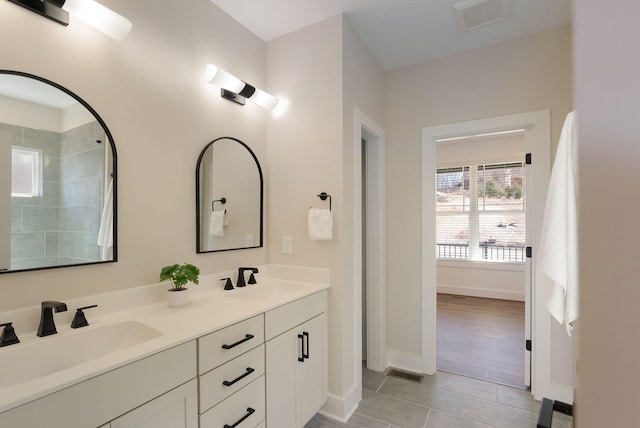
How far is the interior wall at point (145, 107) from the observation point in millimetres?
1229

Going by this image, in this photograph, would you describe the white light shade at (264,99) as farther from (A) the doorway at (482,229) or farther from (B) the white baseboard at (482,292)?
(B) the white baseboard at (482,292)

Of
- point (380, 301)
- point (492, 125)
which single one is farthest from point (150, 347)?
point (492, 125)

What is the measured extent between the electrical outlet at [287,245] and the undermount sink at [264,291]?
0.26 metres

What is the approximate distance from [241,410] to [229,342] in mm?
342

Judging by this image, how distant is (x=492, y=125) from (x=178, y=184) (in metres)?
2.41

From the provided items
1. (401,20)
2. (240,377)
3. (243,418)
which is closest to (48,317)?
(240,377)

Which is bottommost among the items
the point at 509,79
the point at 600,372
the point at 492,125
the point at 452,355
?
the point at 452,355

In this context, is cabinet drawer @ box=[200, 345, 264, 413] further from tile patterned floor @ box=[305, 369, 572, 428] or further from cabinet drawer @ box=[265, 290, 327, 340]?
tile patterned floor @ box=[305, 369, 572, 428]

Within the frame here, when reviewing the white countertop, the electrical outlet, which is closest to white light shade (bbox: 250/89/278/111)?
the electrical outlet

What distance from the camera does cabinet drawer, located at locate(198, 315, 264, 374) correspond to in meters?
1.23

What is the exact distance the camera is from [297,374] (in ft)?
5.77

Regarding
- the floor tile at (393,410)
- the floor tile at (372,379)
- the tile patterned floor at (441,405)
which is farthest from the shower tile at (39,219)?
the floor tile at (372,379)

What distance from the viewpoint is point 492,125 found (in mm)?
2449

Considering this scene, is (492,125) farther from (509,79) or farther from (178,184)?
(178,184)
